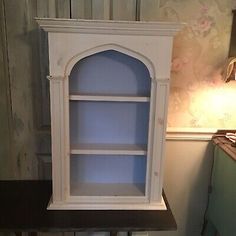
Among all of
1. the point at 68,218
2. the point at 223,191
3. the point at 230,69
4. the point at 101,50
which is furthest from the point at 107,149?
the point at 230,69

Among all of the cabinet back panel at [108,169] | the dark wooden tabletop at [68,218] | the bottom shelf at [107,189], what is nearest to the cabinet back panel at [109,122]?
the cabinet back panel at [108,169]

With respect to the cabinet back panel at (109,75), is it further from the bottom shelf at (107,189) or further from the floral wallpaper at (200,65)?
the bottom shelf at (107,189)

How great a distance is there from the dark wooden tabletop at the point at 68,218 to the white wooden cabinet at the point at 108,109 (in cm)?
5

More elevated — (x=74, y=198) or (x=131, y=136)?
(x=131, y=136)

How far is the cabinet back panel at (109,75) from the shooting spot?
4.39 feet

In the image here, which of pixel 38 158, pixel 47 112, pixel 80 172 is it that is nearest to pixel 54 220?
pixel 80 172

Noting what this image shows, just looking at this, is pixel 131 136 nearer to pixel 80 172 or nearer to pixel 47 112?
pixel 80 172

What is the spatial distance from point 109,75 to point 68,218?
676 millimetres

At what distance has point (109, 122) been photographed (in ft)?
4.63

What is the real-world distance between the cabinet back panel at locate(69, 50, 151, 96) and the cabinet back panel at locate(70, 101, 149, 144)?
0.23 feet

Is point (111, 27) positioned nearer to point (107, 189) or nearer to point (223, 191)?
point (107, 189)

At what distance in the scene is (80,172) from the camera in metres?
1.47

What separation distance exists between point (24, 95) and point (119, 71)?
A: 507mm

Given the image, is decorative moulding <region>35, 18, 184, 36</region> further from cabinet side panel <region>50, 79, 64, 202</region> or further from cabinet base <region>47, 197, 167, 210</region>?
cabinet base <region>47, 197, 167, 210</region>
